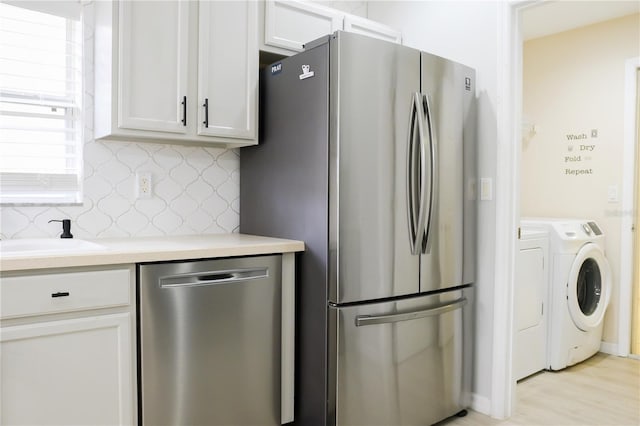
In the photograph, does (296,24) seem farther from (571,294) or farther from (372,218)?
(571,294)

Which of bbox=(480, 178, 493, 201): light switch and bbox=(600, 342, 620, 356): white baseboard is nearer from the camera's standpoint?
bbox=(480, 178, 493, 201): light switch

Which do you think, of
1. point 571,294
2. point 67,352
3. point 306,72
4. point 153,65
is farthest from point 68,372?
point 571,294

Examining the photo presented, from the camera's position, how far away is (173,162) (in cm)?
259

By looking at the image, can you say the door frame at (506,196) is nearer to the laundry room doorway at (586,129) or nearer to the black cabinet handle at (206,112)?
the laundry room doorway at (586,129)

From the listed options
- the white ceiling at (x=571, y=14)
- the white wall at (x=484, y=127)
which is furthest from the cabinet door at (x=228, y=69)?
the white ceiling at (x=571, y=14)

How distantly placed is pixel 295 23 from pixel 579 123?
2.69 m

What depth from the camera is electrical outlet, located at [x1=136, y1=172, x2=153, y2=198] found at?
247cm

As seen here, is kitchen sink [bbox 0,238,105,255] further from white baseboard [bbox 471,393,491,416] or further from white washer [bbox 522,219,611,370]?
white washer [bbox 522,219,611,370]

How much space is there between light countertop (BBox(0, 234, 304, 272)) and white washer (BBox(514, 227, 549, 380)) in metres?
1.63

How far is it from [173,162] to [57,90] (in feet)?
2.03

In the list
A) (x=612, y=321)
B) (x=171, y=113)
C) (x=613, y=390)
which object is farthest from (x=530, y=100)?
(x=171, y=113)

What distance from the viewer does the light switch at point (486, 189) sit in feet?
8.57

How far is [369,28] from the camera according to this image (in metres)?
2.93

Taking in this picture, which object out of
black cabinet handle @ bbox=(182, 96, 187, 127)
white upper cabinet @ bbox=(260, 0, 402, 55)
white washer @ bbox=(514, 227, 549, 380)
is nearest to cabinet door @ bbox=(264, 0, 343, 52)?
white upper cabinet @ bbox=(260, 0, 402, 55)
